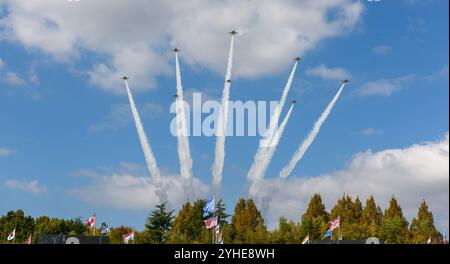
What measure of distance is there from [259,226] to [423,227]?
4051cm

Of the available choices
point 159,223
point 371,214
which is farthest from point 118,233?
point 371,214

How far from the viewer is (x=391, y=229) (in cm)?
13600

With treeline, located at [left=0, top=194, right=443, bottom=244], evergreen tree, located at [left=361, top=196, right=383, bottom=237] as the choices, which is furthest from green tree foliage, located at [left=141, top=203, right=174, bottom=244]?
evergreen tree, located at [left=361, top=196, right=383, bottom=237]

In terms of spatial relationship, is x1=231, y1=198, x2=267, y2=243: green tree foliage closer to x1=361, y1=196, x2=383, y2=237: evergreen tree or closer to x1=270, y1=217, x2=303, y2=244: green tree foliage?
x1=270, y1=217, x2=303, y2=244: green tree foliage

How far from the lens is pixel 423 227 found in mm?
139750

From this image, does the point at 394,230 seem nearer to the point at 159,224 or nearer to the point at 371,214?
the point at 371,214

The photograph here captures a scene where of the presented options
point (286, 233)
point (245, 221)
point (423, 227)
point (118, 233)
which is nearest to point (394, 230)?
point (423, 227)

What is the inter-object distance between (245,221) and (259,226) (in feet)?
23.8

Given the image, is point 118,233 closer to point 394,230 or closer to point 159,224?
point 159,224

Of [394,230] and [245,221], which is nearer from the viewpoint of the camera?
[394,230]

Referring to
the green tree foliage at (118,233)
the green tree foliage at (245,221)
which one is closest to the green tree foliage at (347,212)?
the green tree foliage at (245,221)
